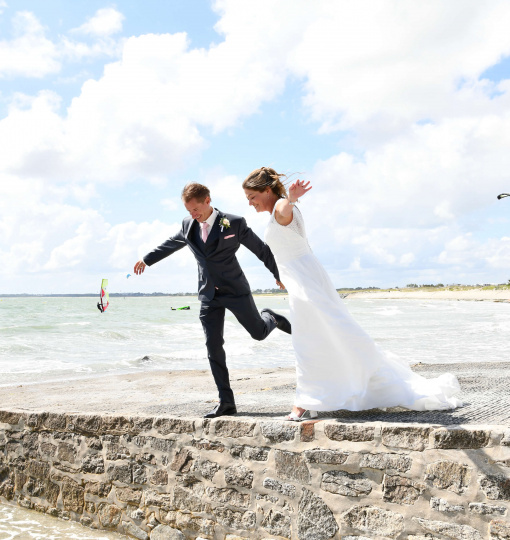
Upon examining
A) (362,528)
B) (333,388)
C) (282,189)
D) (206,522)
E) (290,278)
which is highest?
(282,189)

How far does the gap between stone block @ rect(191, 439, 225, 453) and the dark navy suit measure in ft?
1.42

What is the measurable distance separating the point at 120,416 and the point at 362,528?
2277 mm

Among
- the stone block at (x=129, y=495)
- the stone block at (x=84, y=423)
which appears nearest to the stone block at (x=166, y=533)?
the stone block at (x=129, y=495)

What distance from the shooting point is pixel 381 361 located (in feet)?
12.9

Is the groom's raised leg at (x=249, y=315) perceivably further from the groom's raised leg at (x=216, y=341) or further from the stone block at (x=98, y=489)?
the stone block at (x=98, y=489)

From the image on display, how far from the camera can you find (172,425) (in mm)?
4438

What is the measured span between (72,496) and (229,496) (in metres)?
1.80

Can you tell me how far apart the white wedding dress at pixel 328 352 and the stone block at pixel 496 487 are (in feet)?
2.74

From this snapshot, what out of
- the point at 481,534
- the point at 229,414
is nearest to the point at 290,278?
the point at 229,414

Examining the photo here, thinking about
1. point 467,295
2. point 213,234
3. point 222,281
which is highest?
point 467,295

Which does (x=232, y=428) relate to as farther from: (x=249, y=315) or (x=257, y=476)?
(x=249, y=315)

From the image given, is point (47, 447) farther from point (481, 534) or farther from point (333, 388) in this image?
point (481, 534)

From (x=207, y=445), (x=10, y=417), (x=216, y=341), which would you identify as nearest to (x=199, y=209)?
(x=216, y=341)

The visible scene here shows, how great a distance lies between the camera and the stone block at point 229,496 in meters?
4.09
